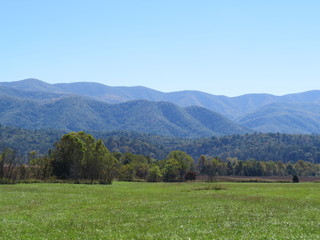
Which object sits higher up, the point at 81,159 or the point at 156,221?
the point at 81,159

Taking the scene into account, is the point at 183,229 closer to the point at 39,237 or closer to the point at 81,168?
the point at 39,237

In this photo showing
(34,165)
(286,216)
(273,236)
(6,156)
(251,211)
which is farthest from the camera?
(34,165)

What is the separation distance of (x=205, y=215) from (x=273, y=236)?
12.7 metres

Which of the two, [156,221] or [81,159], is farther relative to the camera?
[81,159]

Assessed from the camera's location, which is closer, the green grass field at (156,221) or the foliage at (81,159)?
the green grass field at (156,221)

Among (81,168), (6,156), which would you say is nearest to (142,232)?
(6,156)

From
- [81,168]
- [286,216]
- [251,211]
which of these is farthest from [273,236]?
[81,168]

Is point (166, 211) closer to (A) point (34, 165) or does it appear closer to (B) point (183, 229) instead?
(B) point (183, 229)

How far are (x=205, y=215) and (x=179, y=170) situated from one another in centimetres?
12798

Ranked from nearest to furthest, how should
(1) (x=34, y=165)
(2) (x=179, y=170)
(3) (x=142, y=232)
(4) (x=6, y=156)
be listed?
(3) (x=142, y=232) → (4) (x=6, y=156) → (1) (x=34, y=165) → (2) (x=179, y=170)

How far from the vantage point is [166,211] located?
1650 inches

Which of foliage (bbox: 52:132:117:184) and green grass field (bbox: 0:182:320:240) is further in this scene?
foliage (bbox: 52:132:117:184)

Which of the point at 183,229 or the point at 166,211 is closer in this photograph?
the point at 183,229

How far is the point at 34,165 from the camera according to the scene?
11706 cm
